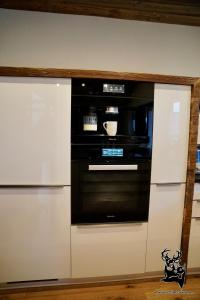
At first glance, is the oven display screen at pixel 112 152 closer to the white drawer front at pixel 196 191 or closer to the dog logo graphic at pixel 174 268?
the white drawer front at pixel 196 191

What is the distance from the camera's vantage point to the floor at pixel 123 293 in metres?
1.70

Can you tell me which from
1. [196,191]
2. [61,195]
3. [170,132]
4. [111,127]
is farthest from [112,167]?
[196,191]

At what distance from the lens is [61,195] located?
1622 mm

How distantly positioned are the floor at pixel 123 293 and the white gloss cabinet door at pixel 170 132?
965mm

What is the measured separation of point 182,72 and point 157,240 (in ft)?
5.22

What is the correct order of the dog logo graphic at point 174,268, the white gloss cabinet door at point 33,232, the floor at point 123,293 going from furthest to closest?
1. the dog logo graphic at point 174,268
2. the floor at point 123,293
3. the white gloss cabinet door at point 33,232

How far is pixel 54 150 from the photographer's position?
1577 mm

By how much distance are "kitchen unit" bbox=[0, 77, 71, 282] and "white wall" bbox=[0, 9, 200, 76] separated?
441mm

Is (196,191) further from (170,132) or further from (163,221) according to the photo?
(170,132)

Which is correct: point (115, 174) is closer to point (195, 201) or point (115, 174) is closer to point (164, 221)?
point (164, 221)

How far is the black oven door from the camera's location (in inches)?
65.0

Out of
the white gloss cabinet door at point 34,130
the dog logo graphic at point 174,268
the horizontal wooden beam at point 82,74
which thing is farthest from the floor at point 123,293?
the horizontal wooden beam at point 82,74

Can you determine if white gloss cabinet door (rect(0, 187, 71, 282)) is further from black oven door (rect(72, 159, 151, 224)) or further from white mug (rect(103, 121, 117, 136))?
white mug (rect(103, 121, 117, 136))

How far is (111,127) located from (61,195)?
0.68m
